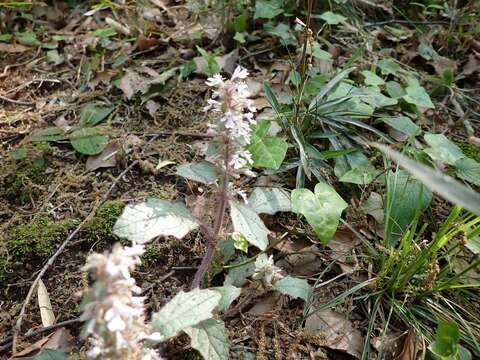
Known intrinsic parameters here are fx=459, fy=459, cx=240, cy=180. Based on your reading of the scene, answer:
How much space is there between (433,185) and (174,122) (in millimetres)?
1813

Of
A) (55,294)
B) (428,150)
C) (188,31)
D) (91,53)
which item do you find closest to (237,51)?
(188,31)

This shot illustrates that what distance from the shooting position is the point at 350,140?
2418 mm

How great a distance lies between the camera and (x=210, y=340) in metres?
1.50

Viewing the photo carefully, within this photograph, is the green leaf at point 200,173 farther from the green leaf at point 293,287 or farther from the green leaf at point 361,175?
the green leaf at point 361,175

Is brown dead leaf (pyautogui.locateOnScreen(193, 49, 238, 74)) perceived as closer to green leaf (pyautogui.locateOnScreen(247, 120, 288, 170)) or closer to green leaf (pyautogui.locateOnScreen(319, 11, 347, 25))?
green leaf (pyautogui.locateOnScreen(319, 11, 347, 25))

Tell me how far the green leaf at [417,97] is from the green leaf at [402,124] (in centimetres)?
12

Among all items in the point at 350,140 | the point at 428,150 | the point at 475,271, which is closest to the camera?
the point at 475,271

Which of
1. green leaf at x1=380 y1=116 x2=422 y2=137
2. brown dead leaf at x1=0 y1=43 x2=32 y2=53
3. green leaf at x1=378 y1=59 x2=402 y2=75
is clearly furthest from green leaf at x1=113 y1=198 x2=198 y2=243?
brown dead leaf at x1=0 y1=43 x2=32 y2=53

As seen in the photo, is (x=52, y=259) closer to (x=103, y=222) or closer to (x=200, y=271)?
(x=103, y=222)

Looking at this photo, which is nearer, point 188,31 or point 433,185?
point 433,185

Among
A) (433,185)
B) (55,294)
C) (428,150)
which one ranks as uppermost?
(433,185)

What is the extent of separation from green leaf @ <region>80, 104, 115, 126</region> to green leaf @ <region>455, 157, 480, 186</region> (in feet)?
6.05

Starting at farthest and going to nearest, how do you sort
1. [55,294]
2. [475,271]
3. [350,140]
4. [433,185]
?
[350,140] → [475,271] → [55,294] → [433,185]

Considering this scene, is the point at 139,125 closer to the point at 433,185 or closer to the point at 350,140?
the point at 350,140
